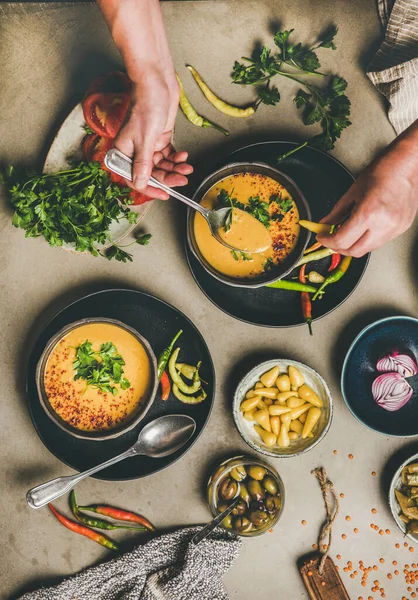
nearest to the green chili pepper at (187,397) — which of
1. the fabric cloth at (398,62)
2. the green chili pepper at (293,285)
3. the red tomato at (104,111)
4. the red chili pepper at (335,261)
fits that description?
the green chili pepper at (293,285)

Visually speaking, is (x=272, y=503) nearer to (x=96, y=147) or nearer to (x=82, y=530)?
(x=82, y=530)

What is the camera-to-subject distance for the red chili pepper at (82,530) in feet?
7.43

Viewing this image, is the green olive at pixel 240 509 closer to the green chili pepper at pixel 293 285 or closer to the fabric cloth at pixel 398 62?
the green chili pepper at pixel 293 285

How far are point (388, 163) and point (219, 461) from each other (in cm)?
142

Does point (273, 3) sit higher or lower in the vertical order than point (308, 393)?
higher

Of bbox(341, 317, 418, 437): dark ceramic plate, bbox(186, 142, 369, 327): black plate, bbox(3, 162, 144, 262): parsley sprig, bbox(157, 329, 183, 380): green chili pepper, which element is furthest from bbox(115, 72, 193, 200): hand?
bbox(341, 317, 418, 437): dark ceramic plate

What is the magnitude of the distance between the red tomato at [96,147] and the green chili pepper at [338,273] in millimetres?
1020

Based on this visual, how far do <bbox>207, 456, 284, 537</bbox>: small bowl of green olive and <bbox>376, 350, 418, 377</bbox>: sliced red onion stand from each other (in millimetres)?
653

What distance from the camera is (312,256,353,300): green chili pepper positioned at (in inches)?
87.4

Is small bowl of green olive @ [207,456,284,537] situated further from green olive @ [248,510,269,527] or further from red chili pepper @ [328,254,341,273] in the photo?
red chili pepper @ [328,254,341,273]

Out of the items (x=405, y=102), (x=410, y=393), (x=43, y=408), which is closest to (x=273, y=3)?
(x=405, y=102)

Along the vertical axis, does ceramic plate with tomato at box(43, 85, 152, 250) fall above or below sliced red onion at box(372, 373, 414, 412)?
above

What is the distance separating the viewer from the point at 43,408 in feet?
6.92

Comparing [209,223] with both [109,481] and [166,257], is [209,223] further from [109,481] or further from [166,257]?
[109,481]
